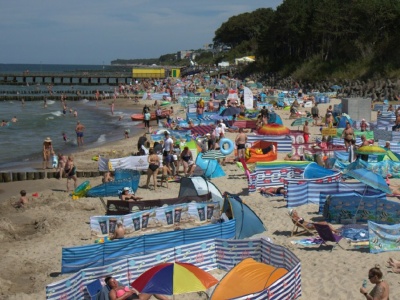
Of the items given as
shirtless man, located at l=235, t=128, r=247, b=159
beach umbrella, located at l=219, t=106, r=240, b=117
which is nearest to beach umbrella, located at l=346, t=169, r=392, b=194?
shirtless man, located at l=235, t=128, r=247, b=159

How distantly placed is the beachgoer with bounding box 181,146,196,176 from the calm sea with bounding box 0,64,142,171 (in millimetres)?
7281

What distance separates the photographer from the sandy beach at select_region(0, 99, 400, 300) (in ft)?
31.7

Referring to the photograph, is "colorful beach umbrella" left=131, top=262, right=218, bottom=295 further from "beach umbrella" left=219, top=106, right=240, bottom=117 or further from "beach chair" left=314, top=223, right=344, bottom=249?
"beach umbrella" left=219, top=106, right=240, bottom=117

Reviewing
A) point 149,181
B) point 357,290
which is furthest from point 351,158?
point 357,290

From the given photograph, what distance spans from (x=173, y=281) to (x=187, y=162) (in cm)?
953

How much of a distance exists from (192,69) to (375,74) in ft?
168

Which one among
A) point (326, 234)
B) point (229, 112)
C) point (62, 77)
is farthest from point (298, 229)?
point (62, 77)

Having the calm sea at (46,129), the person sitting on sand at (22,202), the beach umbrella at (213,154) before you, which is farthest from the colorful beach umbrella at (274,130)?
the person sitting on sand at (22,202)

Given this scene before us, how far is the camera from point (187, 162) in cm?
1755

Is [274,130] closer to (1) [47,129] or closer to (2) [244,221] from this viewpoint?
(2) [244,221]

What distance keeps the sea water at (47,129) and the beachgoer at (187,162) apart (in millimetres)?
7297

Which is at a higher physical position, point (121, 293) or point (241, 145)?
point (241, 145)

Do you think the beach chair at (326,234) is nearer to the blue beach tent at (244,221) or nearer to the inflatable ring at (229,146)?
the blue beach tent at (244,221)

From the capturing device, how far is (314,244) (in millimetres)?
11352
